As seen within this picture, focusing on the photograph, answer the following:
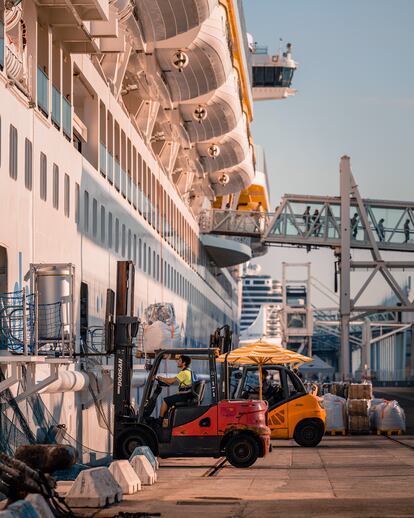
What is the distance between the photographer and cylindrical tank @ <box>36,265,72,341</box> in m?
25.3

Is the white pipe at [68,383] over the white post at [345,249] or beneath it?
beneath

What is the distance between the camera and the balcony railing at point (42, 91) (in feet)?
90.8

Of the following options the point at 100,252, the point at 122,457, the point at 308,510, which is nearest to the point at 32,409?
the point at 122,457

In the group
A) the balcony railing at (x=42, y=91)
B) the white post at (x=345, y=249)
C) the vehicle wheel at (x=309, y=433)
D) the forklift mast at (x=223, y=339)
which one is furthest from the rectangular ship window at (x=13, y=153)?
the white post at (x=345, y=249)

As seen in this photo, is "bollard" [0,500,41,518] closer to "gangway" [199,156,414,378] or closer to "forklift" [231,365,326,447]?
"forklift" [231,365,326,447]

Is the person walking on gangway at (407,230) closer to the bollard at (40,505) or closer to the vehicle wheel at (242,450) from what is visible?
the vehicle wheel at (242,450)

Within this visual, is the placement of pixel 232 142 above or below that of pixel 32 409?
above

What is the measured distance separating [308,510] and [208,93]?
41.0m

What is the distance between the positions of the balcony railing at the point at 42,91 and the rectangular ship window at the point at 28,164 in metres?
1.67

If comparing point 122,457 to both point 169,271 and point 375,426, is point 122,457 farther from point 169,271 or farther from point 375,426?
point 169,271

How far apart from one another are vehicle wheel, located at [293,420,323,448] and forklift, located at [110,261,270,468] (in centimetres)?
851

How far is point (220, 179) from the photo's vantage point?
3238 inches

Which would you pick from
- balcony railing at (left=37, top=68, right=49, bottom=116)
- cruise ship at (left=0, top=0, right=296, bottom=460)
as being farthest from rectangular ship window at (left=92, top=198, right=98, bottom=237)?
balcony railing at (left=37, top=68, right=49, bottom=116)

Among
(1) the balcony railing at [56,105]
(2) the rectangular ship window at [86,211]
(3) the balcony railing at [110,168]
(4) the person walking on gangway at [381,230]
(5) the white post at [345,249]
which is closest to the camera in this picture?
(1) the balcony railing at [56,105]
